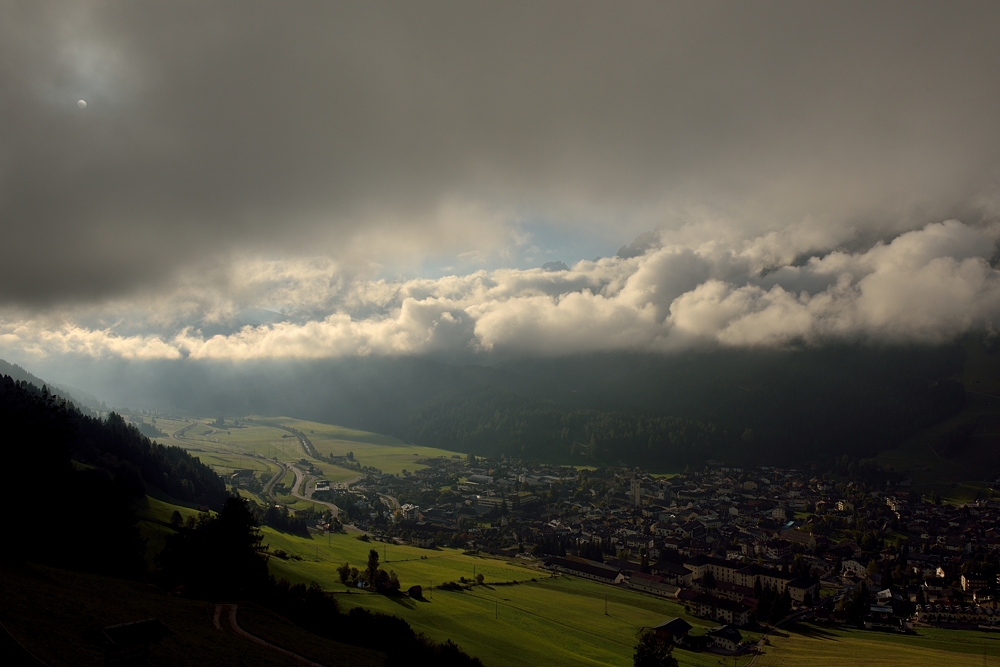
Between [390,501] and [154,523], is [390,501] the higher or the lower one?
the lower one

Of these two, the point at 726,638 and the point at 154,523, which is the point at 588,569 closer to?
the point at 726,638

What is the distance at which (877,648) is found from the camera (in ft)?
203

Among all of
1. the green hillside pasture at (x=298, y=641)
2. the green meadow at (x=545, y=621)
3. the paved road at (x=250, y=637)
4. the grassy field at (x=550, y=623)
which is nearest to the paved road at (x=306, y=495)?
the green meadow at (x=545, y=621)

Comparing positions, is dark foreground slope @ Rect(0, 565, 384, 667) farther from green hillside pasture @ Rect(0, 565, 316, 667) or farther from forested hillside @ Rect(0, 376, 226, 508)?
forested hillside @ Rect(0, 376, 226, 508)

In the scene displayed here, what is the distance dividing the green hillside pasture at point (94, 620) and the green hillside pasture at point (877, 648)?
5045 centimetres

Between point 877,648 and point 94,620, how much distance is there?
241 feet

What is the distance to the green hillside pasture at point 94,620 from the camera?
2084 cm

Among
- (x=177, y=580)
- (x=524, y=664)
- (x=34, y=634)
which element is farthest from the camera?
(x=524, y=664)

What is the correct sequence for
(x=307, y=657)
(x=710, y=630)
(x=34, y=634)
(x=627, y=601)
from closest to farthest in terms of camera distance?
(x=34, y=634)
(x=307, y=657)
(x=710, y=630)
(x=627, y=601)

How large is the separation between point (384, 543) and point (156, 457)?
177ft

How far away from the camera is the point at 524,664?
47.1 metres

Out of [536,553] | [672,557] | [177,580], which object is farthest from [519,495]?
[177,580]

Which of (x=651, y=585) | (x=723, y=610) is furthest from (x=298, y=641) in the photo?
(x=651, y=585)

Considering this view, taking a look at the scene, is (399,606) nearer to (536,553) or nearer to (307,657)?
(307,657)
